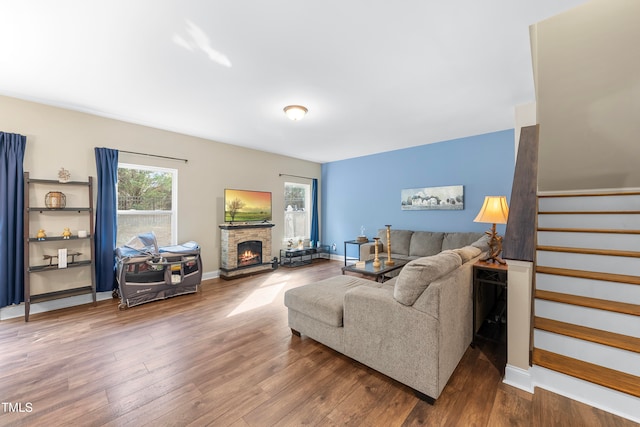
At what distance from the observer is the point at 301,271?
17.5 feet

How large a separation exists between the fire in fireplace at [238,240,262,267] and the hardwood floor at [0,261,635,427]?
6.74ft

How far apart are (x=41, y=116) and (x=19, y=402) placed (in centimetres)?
329

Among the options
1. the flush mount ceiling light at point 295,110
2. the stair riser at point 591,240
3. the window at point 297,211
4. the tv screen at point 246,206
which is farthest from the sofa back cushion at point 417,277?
the window at point 297,211

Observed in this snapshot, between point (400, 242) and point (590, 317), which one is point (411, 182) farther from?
point (590, 317)

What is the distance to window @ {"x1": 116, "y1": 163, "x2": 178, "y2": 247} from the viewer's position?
3.91m

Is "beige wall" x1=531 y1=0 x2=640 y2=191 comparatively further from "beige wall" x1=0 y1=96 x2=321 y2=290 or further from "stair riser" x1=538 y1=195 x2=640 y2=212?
"beige wall" x1=0 y1=96 x2=321 y2=290

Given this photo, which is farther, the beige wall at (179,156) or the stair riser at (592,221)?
the beige wall at (179,156)

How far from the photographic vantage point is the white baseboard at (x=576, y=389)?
1.49 meters

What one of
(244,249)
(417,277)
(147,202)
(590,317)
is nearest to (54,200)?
(147,202)

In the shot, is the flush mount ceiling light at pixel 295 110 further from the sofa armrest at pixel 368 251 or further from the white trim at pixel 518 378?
the white trim at pixel 518 378

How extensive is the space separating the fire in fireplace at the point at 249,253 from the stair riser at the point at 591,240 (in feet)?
14.6

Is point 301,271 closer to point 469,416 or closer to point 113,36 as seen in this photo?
point 469,416

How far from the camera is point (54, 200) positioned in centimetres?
A: 316

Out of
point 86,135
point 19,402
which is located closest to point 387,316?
point 19,402
